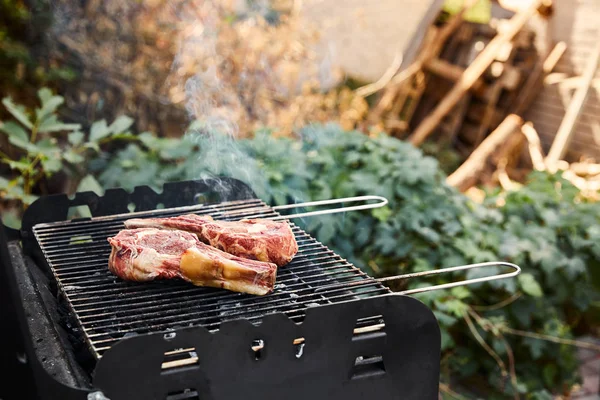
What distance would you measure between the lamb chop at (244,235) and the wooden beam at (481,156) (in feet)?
12.5

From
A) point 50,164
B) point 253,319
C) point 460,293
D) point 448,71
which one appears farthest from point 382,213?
point 448,71

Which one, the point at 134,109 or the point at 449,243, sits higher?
the point at 449,243

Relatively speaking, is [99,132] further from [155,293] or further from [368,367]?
[368,367]

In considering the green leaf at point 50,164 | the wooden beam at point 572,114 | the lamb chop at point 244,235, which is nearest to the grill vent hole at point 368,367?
the lamb chop at point 244,235

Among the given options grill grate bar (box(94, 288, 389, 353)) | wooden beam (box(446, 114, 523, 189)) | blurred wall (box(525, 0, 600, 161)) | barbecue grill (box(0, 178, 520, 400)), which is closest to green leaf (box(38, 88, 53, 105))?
barbecue grill (box(0, 178, 520, 400))

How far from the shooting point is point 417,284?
4.45 m

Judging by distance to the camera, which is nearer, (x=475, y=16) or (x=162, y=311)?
(x=162, y=311)

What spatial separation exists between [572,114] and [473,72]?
137cm

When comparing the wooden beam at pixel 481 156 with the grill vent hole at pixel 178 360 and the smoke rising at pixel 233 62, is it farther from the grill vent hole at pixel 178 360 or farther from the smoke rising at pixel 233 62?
the grill vent hole at pixel 178 360

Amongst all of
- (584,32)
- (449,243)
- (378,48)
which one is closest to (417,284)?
(449,243)

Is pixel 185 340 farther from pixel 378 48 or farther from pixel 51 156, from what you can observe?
pixel 378 48

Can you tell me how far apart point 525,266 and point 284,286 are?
2.53 m

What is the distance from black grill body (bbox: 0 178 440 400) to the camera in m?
1.99

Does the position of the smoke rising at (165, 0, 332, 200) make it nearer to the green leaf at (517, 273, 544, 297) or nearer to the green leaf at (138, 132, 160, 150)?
the green leaf at (138, 132, 160, 150)
